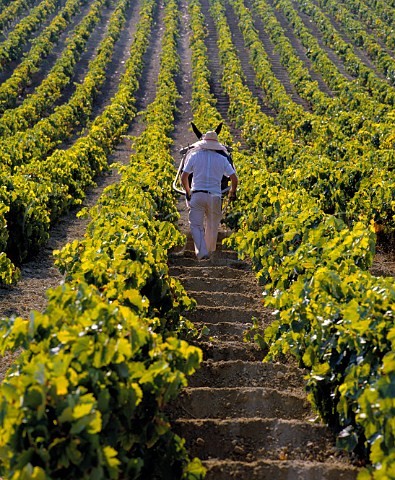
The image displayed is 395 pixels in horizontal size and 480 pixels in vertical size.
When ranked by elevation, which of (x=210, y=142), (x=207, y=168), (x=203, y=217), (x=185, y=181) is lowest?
(x=203, y=217)

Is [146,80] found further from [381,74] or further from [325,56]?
[381,74]

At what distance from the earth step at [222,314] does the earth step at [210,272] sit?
1427mm

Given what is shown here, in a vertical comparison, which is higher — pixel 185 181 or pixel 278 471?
pixel 185 181

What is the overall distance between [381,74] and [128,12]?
19.0 meters

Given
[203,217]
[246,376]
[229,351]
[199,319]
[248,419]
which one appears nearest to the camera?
[248,419]

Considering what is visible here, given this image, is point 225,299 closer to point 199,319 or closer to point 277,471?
point 199,319

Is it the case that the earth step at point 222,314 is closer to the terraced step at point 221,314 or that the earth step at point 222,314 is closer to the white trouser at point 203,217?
the terraced step at point 221,314

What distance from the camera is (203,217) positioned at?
29.6 feet

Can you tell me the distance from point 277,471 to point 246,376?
151cm

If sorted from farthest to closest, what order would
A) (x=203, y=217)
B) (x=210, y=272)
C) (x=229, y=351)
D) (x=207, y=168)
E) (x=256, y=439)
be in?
(x=203, y=217), (x=210, y=272), (x=207, y=168), (x=229, y=351), (x=256, y=439)

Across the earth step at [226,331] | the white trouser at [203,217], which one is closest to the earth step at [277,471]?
the earth step at [226,331]

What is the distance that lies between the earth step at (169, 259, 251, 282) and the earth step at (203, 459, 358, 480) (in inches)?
175

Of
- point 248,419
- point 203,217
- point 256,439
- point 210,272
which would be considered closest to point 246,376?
point 248,419

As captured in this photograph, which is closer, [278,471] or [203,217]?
[278,471]
